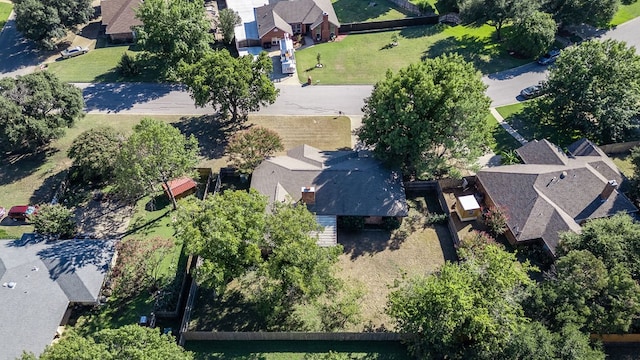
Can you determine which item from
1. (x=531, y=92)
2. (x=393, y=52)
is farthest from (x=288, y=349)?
(x=393, y=52)

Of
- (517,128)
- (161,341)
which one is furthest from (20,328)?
(517,128)

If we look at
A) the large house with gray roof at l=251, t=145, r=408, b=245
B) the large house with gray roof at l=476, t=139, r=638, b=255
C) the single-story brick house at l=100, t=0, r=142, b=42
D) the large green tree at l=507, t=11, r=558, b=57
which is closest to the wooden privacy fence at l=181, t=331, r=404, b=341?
the large house with gray roof at l=251, t=145, r=408, b=245

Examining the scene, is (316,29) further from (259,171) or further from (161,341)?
(161,341)

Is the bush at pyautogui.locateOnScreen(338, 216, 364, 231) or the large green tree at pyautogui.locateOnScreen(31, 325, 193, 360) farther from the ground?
the large green tree at pyautogui.locateOnScreen(31, 325, 193, 360)

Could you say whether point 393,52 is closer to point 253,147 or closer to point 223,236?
point 253,147

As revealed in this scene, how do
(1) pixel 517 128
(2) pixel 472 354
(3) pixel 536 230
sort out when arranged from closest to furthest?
(2) pixel 472 354, (3) pixel 536 230, (1) pixel 517 128

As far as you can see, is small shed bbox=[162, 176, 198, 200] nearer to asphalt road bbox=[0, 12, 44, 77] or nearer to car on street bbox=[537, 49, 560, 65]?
asphalt road bbox=[0, 12, 44, 77]
